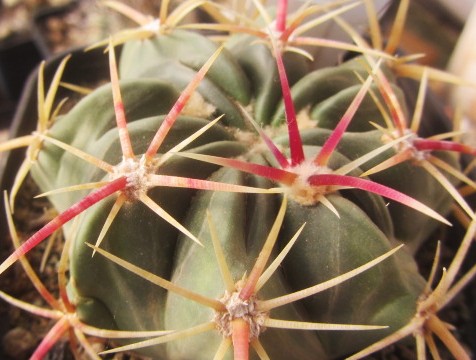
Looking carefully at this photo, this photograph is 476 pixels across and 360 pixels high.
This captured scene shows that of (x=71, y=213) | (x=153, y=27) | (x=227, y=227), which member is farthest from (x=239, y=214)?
(x=153, y=27)

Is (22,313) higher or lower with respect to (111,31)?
lower

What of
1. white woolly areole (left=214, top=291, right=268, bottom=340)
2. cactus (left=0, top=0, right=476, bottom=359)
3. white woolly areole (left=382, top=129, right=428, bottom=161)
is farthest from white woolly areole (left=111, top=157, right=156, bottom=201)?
white woolly areole (left=382, top=129, right=428, bottom=161)

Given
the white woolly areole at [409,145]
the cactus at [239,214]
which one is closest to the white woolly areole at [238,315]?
the cactus at [239,214]

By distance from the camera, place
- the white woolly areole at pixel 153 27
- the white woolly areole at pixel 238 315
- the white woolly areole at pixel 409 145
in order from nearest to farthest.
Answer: the white woolly areole at pixel 238 315
the white woolly areole at pixel 409 145
the white woolly areole at pixel 153 27

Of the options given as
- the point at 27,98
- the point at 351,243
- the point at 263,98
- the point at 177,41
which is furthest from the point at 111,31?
the point at 351,243

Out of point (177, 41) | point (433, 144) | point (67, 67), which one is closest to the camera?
point (433, 144)

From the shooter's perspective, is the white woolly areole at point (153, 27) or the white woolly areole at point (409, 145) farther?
the white woolly areole at point (153, 27)

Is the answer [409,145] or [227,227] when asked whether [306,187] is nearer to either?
[227,227]

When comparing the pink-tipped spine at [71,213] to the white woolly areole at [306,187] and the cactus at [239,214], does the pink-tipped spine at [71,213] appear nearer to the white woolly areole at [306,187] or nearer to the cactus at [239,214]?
the cactus at [239,214]

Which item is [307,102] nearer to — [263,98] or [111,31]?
[263,98]
